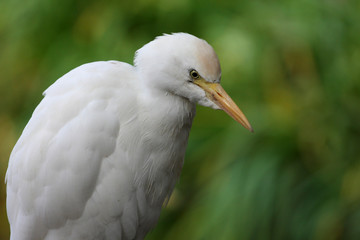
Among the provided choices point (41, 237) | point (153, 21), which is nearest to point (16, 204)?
point (41, 237)

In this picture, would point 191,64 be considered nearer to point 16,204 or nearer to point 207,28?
point 16,204

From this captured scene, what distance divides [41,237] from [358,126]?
99 centimetres

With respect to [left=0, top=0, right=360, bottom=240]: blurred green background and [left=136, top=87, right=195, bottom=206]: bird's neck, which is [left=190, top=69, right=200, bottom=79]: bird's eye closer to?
[left=136, top=87, right=195, bottom=206]: bird's neck

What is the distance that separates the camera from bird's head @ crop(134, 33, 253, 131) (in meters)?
0.79

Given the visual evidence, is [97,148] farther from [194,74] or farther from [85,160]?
[194,74]

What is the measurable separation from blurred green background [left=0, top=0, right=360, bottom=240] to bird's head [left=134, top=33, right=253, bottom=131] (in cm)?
65

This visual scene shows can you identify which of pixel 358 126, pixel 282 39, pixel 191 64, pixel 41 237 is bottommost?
pixel 41 237

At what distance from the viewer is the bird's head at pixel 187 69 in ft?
2.60

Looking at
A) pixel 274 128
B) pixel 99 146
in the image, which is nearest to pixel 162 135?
pixel 99 146

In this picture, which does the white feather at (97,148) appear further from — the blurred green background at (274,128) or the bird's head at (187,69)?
the blurred green background at (274,128)

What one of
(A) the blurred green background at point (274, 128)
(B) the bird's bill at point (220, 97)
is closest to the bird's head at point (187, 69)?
(B) the bird's bill at point (220, 97)

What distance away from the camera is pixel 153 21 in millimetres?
1691

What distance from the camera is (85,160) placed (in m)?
0.89

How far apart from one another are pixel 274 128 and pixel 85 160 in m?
0.75
